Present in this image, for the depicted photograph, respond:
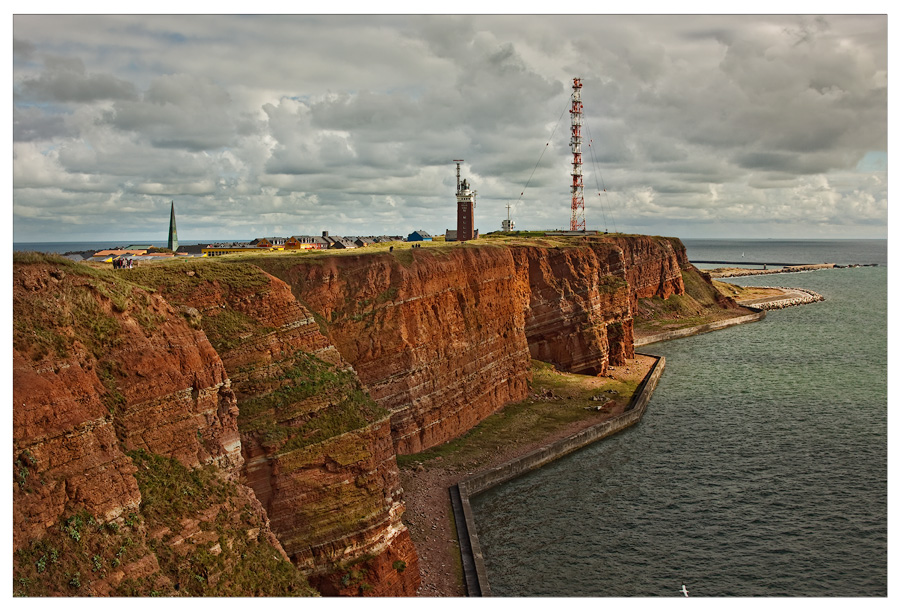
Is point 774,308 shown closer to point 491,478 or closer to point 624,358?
point 624,358

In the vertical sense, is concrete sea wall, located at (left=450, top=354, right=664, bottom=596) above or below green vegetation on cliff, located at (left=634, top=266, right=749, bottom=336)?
below

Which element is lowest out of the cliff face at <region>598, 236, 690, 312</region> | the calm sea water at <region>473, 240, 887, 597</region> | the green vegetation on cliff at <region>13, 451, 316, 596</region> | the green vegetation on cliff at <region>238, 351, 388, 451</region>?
the calm sea water at <region>473, 240, 887, 597</region>

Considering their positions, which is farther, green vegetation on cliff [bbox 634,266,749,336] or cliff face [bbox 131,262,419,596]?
green vegetation on cliff [bbox 634,266,749,336]

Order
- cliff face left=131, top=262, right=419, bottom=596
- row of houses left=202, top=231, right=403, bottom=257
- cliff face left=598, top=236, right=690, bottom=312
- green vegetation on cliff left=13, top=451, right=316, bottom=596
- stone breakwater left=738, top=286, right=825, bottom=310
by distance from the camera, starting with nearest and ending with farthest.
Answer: green vegetation on cliff left=13, top=451, right=316, bottom=596, cliff face left=131, top=262, right=419, bottom=596, row of houses left=202, top=231, right=403, bottom=257, cliff face left=598, top=236, right=690, bottom=312, stone breakwater left=738, top=286, right=825, bottom=310

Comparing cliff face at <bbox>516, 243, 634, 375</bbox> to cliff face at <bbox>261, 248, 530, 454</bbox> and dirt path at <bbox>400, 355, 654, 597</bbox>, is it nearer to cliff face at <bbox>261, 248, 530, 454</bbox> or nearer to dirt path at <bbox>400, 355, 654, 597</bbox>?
dirt path at <bbox>400, 355, 654, 597</bbox>

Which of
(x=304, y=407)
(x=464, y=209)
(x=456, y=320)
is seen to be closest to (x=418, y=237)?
(x=464, y=209)

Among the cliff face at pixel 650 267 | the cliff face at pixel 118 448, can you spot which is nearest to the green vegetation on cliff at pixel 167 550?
the cliff face at pixel 118 448

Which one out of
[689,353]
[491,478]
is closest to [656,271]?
[689,353]

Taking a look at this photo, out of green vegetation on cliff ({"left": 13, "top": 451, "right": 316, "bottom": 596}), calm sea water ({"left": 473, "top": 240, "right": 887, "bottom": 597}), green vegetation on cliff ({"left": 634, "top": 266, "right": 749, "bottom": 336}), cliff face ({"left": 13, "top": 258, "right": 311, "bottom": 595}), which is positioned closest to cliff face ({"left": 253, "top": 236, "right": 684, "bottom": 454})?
calm sea water ({"left": 473, "top": 240, "right": 887, "bottom": 597})
